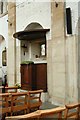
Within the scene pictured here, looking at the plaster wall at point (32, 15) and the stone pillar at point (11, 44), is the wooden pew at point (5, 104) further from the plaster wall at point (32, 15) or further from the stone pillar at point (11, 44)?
the stone pillar at point (11, 44)

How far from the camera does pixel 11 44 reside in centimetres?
1121

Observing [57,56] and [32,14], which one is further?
[32,14]

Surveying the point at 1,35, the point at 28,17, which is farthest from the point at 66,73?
the point at 1,35

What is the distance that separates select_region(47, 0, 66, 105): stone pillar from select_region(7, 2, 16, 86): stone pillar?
3.12 meters

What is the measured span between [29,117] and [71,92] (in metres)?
4.65

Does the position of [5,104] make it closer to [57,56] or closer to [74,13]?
[57,56]

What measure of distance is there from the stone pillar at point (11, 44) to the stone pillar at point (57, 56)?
10.2 ft

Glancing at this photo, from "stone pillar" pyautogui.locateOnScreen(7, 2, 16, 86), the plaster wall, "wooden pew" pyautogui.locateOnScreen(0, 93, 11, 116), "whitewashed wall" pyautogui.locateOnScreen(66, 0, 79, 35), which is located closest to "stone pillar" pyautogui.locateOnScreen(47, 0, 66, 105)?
"whitewashed wall" pyautogui.locateOnScreen(66, 0, 79, 35)

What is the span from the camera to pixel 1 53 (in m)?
14.0

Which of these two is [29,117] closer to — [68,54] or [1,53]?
[68,54]

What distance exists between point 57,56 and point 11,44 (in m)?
4.02

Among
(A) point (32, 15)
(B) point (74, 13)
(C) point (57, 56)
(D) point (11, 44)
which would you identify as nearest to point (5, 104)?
(C) point (57, 56)

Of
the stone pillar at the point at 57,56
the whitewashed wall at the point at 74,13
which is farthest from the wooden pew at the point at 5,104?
the whitewashed wall at the point at 74,13

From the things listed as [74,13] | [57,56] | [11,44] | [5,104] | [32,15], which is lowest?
[5,104]
